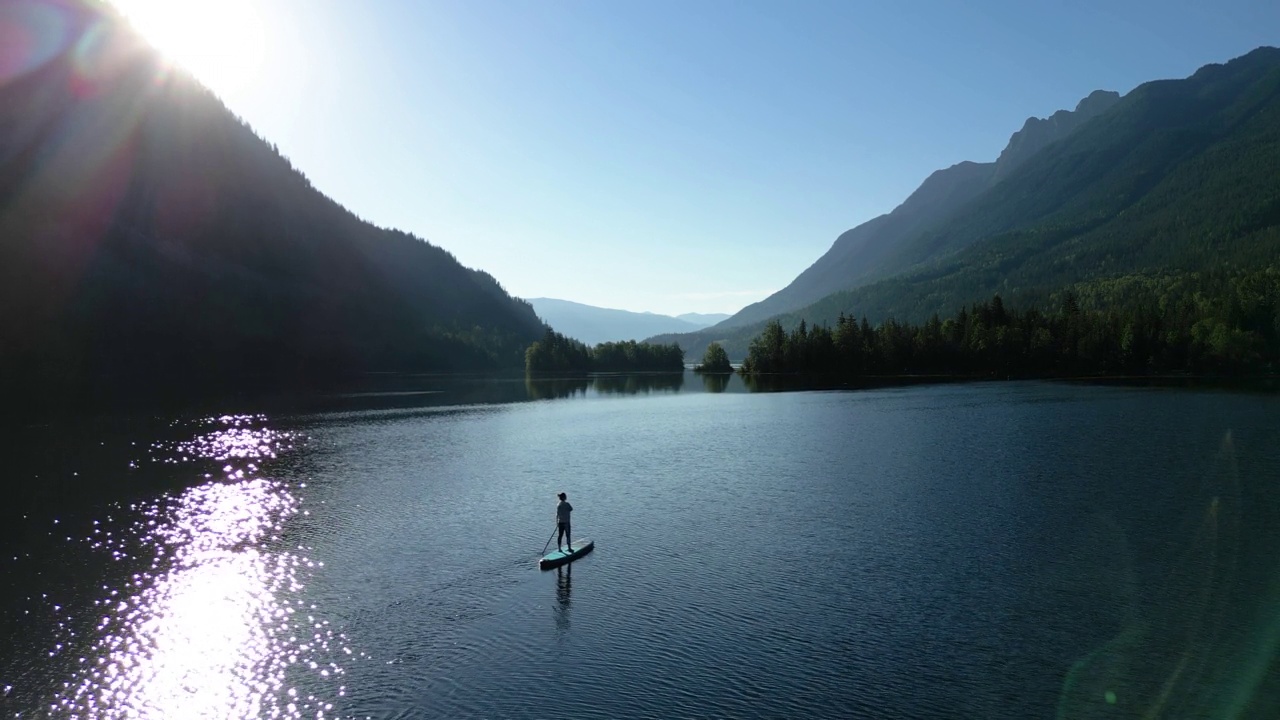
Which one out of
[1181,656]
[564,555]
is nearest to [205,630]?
[564,555]

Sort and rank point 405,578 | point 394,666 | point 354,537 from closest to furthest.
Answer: point 394,666
point 405,578
point 354,537

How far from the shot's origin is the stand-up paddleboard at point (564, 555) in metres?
43.7

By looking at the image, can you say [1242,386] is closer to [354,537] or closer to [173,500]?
[354,537]

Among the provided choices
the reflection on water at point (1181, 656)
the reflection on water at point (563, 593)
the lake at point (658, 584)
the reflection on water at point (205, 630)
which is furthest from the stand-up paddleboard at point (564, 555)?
the reflection on water at point (1181, 656)

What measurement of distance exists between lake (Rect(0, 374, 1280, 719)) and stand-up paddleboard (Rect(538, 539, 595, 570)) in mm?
830

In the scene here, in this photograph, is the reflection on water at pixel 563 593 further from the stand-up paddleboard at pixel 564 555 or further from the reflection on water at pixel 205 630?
the reflection on water at pixel 205 630

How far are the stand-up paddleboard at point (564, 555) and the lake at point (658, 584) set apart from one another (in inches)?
32.7

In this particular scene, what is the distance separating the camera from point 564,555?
4469 cm

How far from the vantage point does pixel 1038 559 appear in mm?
44312

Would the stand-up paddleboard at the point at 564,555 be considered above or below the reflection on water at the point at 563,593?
above

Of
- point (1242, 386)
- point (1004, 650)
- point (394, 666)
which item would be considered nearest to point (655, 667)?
point (394, 666)

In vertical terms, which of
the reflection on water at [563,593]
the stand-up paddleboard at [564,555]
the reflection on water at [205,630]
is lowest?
the reflection on water at [205,630]

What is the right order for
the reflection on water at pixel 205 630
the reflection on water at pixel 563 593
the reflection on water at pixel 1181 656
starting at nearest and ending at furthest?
1. the reflection on water at pixel 1181 656
2. the reflection on water at pixel 205 630
3. the reflection on water at pixel 563 593

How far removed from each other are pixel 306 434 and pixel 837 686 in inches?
3999
